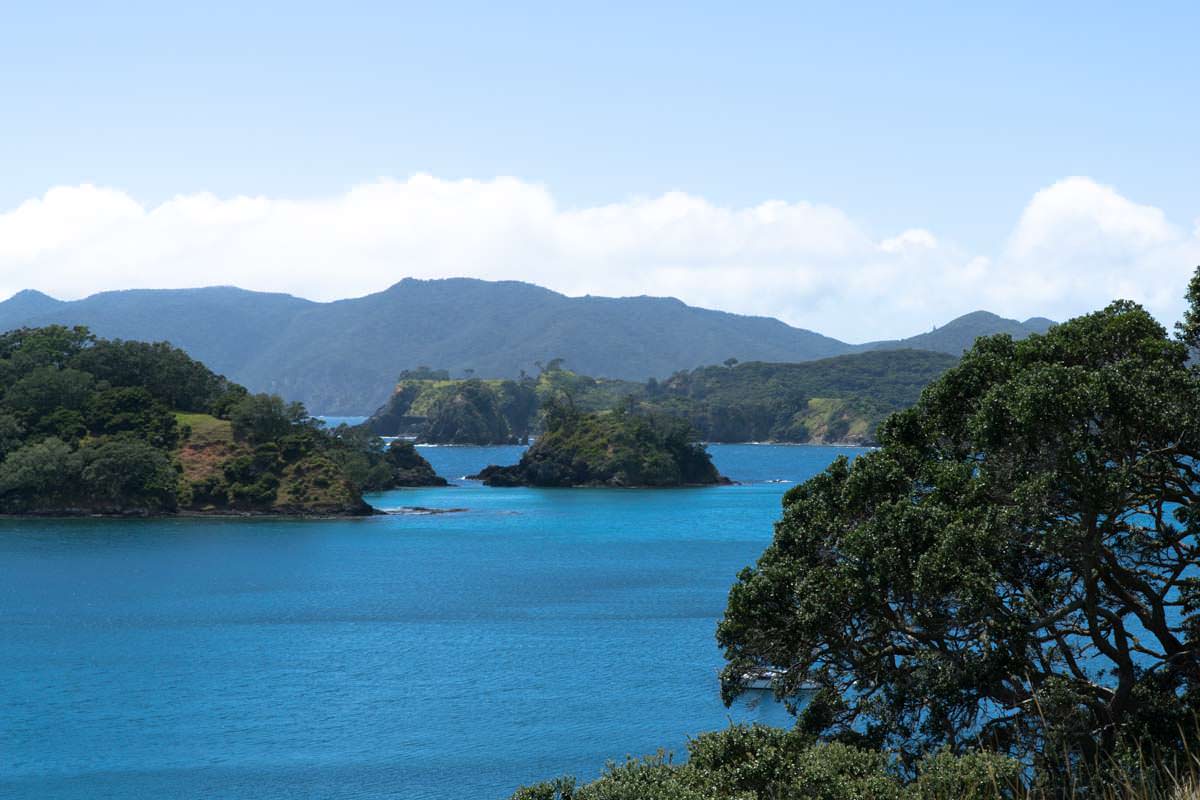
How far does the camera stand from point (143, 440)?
4692 inches

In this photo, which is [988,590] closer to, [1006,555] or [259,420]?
[1006,555]

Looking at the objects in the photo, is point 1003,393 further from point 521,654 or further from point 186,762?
point 521,654

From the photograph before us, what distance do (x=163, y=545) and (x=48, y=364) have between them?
41138 millimetres

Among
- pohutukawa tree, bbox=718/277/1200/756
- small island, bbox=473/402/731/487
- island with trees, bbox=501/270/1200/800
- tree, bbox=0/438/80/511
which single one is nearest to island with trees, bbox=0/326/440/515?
tree, bbox=0/438/80/511

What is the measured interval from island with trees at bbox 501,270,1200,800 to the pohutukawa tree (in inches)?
1.9

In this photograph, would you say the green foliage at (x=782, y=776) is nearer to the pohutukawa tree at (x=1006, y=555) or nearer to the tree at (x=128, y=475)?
the pohutukawa tree at (x=1006, y=555)

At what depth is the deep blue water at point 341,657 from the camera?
134 feet

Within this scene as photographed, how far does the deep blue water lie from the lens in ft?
134

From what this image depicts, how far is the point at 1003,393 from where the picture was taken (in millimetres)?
22281

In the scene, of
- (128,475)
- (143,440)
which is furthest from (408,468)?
(128,475)

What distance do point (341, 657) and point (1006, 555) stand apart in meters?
43.5

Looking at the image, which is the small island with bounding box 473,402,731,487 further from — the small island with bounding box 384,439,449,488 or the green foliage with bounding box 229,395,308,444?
the green foliage with bounding box 229,395,308,444

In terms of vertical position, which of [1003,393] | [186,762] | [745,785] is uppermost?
[1003,393]

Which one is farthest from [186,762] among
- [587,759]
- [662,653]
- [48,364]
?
[48,364]
